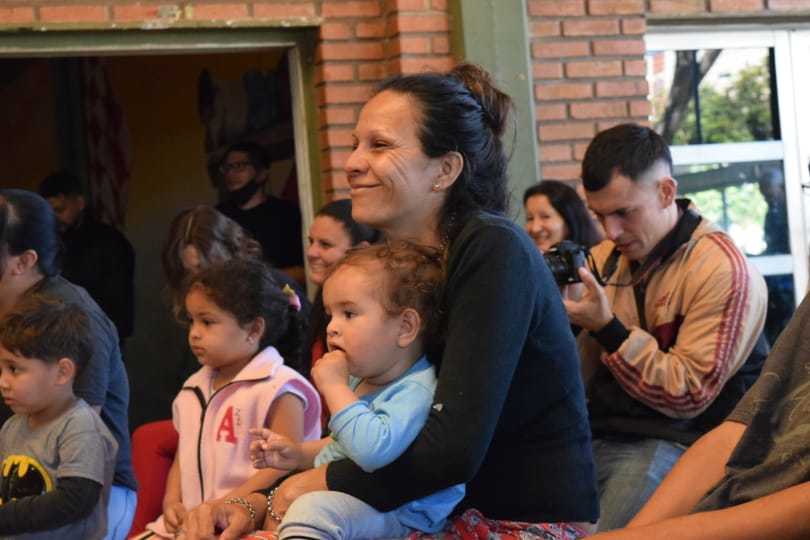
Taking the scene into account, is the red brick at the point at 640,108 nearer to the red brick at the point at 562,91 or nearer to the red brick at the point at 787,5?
the red brick at the point at 562,91

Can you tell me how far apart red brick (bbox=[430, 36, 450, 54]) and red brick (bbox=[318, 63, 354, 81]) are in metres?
0.37

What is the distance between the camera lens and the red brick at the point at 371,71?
6.74 m

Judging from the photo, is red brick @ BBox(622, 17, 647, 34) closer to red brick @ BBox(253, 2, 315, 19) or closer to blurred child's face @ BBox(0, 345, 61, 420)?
red brick @ BBox(253, 2, 315, 19)

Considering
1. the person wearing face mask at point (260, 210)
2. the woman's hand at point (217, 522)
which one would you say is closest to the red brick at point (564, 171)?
the person wearing face mask at point (260, 210)

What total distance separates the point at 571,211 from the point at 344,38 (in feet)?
5.21

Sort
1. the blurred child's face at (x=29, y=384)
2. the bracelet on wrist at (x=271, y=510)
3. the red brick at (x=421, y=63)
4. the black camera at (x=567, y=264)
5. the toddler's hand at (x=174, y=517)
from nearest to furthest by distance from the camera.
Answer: the bracelet on wrist at (x=271, y=510) → the toddler's hand at (x=174, y=517) → the blurred child's face at (x=29, y=384) → the black camera at (x=567, y=264) → the red brick at (x=421, y=63)

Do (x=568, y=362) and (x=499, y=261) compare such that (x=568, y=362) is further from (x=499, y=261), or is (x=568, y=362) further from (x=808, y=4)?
(x=808, y=4)

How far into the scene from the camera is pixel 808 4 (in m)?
7.29

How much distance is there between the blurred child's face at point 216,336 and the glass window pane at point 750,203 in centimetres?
372

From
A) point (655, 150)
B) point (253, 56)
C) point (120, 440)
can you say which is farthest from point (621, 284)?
point (253, 56)

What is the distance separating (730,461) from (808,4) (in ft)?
17.7

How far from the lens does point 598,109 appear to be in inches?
274

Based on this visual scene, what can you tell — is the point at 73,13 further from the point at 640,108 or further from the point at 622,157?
the point at 622,157

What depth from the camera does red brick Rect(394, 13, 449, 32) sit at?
261 inches
